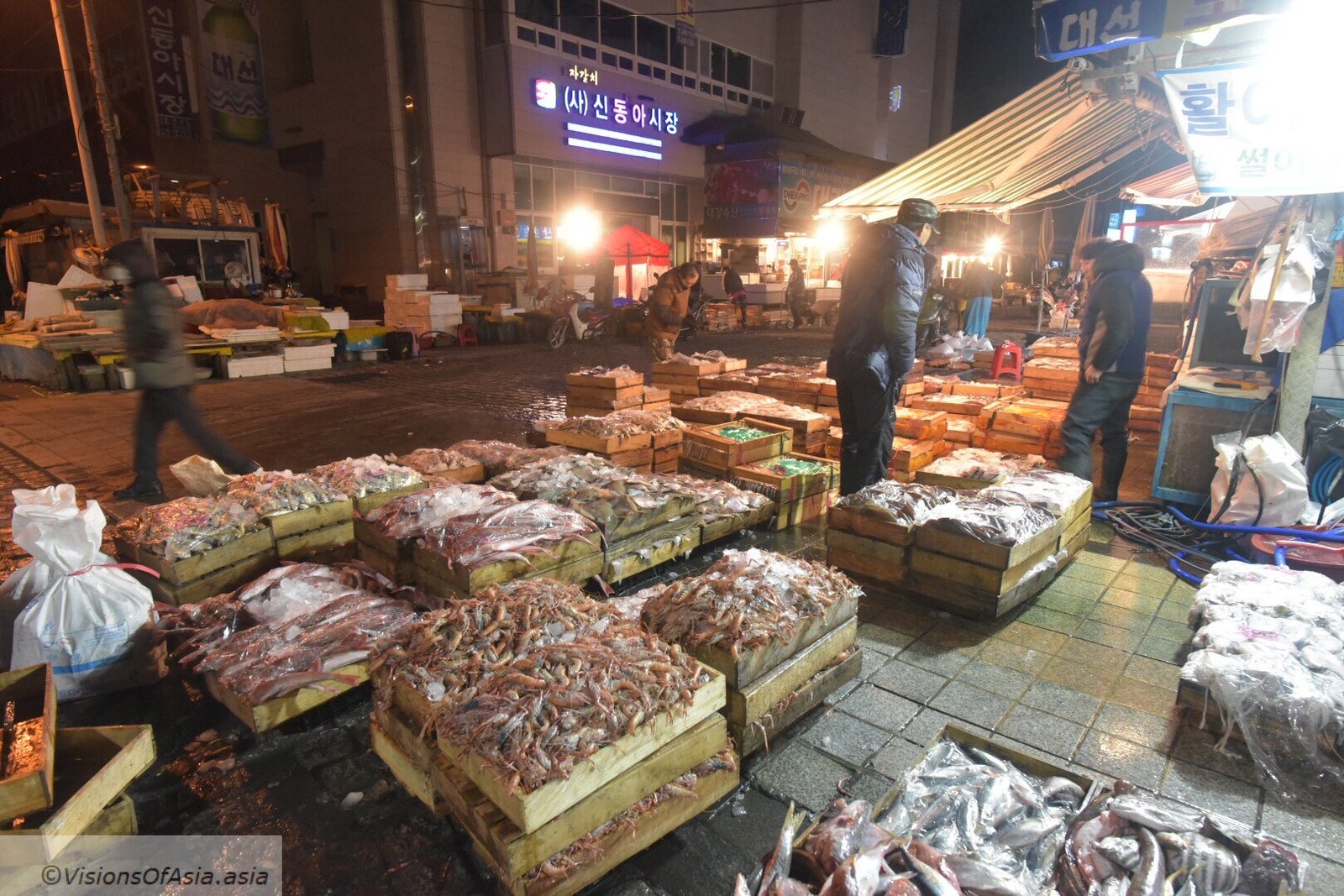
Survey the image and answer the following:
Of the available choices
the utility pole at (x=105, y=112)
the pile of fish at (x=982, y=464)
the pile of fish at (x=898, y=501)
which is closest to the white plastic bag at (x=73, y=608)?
the pile of fish at (x=898, y=501)

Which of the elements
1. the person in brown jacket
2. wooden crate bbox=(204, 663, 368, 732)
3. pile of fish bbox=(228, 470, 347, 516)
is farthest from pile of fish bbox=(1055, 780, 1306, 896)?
the person in brown jacket

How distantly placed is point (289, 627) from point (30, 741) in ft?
3.81

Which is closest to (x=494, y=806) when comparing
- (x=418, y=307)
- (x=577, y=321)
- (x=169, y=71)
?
(x=577, y=321)

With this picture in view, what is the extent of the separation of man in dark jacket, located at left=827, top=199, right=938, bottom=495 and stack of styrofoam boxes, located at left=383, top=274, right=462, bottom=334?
51.3ft

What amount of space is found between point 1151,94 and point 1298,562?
426 cm

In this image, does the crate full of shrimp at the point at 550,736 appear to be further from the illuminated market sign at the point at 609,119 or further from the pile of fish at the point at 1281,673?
the illuminated market sign at the point at 609,119

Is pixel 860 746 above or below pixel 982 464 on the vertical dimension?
below

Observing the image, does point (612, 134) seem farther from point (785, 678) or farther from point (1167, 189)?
point (785, 678)

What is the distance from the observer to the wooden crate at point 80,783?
222 cm

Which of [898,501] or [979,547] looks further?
[898,501]

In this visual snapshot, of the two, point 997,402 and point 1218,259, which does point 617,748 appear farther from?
point 1218,259

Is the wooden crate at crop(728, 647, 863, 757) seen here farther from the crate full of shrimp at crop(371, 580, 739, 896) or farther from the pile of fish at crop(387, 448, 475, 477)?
the pile of fish at crop(387, 448, 475, 477)

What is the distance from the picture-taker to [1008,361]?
36.0ft

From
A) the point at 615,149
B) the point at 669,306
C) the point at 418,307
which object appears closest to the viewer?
the point at 669,306
